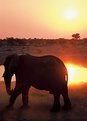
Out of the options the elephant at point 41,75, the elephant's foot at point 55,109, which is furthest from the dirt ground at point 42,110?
the elephant at point 41,75

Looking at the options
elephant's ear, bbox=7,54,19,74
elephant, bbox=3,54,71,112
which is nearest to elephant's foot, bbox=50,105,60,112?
elephant, bbox=3,54,71,112

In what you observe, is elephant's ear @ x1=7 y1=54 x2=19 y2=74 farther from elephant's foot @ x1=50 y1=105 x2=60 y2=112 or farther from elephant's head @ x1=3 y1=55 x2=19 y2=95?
elephant's foot @ x1=50 y1=105 x2=60 y2=112

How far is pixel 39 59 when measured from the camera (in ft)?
45.3

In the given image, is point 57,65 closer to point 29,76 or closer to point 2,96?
point 29,76

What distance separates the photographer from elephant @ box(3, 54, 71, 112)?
1327 centimetres

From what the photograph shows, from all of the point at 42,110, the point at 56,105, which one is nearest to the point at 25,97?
the point at 42,110

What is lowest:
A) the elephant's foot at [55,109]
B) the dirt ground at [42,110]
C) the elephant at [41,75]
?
the dirt ground at [42,110]

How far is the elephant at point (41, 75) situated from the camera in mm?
13266

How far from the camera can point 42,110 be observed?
13367 millimetres

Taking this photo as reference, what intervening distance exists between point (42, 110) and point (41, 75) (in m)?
1.00

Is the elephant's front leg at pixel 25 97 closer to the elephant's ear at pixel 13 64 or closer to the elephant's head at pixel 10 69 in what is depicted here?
the elephant's head at pixel 10 69

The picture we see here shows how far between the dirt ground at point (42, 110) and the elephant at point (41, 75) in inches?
13.0

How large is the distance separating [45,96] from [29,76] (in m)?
2.37

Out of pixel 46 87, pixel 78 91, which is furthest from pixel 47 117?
pixel 78 91
